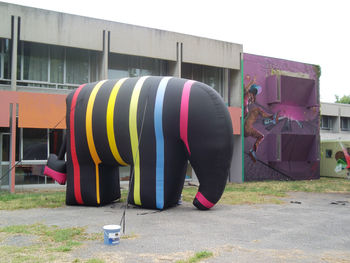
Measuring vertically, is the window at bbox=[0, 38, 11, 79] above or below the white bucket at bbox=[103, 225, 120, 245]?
above

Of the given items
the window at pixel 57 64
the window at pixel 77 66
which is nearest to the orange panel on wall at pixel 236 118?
the window at pixel 77 66

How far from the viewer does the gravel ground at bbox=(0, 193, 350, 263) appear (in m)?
4.93

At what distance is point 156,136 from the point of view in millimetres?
7969

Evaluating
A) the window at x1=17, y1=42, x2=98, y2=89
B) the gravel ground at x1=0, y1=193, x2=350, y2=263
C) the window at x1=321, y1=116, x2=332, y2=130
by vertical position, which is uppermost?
the window at x1=17, y1=42, x2=98, y2=89

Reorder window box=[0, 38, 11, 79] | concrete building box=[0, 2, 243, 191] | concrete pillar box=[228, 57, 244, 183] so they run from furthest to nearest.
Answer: concrete pillar box=[228, 57, 244, 183] < window box=[0, 38, 11, 79] < concrete building box=[0, 2, 243, 191]

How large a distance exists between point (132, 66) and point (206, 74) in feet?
12.2

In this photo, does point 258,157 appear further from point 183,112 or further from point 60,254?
point 60,254

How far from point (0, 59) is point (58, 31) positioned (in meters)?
2.48

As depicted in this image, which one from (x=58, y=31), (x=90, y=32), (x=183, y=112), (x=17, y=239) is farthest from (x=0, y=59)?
(x=17, y=239)

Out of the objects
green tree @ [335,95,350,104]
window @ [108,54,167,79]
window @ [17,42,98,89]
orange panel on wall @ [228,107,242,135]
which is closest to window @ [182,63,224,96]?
window @ [108,54,167,79]

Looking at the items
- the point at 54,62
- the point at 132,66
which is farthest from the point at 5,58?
the point at 132,66

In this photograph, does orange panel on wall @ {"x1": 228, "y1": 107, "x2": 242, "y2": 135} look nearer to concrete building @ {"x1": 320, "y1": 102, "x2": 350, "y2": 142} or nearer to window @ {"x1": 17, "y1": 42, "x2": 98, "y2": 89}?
window @ {"x1": 17, "y1": 42, "x2": 98, "y2": 89}

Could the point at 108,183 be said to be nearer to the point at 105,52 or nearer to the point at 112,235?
the point at 112,235

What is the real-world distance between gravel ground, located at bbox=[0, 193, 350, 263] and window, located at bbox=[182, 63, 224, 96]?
9.11 metres
